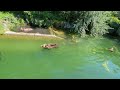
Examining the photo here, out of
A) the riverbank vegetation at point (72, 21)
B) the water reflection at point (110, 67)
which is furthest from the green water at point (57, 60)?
the riverbank vegetation at point (72, 21)

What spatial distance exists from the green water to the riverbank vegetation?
583 millimetres

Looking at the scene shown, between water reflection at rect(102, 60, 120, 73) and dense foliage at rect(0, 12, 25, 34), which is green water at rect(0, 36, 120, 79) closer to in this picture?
water reflection at rect(102, 60, 120, 73)

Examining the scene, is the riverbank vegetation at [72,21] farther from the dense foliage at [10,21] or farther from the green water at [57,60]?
the green water at [57,60]

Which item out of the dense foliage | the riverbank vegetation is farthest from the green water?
the dense foliage

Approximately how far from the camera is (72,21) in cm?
870

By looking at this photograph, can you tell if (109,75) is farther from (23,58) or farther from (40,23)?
(40,23)

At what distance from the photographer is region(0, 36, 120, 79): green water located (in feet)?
19.1

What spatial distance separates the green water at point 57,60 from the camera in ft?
19.1

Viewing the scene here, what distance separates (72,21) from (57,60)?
2414 mm

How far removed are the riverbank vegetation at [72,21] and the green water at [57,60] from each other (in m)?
0.58

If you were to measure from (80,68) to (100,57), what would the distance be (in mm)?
957

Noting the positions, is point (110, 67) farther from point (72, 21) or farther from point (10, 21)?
point (10, 21)
